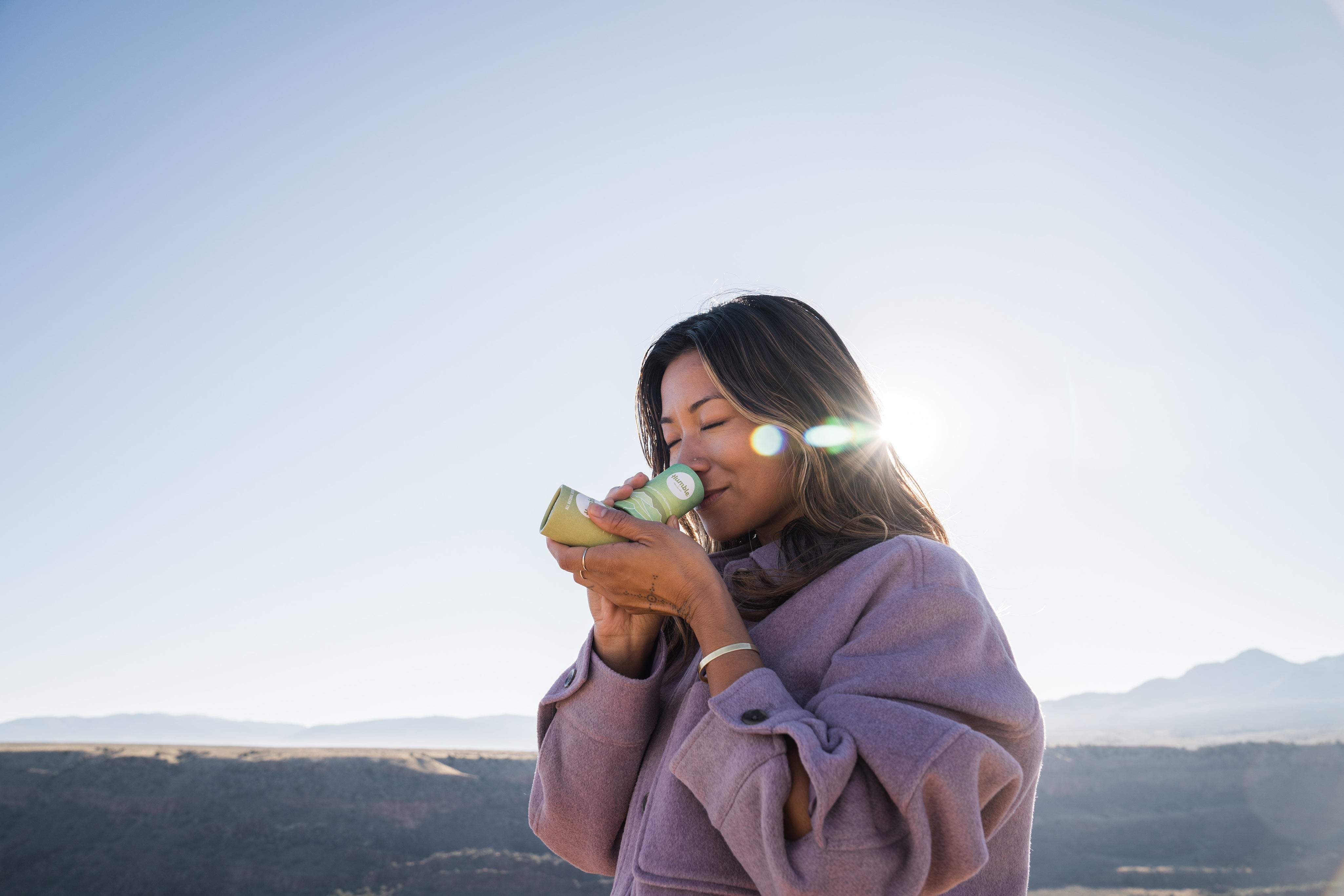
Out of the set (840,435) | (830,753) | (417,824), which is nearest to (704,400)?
(840,435)

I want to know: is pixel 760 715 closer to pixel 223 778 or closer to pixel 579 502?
pixel 579 502

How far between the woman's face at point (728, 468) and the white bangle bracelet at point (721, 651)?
617mm

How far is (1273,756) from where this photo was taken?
1426 inches

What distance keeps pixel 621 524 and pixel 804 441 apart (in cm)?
66

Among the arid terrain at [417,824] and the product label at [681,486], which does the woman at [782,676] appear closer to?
the product label at [681,486]

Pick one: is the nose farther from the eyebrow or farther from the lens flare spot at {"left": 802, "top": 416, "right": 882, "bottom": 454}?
the lens flare spot at {"left": 802, "top": 416, "right": 882, "bottom": 454}

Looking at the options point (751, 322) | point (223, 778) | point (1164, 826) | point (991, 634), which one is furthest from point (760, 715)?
point (1164, 826)

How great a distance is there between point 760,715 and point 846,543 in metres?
0.71

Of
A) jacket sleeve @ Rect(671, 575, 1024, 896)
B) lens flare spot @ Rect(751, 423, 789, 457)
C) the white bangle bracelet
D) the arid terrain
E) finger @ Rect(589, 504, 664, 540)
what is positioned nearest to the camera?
jacket sleeve @ Rect(671, 575, 1024, 896)

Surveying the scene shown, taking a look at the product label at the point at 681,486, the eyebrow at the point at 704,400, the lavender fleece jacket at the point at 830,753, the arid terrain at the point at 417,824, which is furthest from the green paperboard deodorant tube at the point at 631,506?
the arid terrain at the point at 417,824

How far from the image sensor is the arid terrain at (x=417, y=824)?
23297 millimetres

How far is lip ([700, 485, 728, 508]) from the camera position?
7.84 ft

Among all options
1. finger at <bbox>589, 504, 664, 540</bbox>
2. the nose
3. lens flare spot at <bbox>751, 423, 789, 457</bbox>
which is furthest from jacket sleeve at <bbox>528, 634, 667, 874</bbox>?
lens flare spot at <bbox>751, 423, 789, 457</bbox>

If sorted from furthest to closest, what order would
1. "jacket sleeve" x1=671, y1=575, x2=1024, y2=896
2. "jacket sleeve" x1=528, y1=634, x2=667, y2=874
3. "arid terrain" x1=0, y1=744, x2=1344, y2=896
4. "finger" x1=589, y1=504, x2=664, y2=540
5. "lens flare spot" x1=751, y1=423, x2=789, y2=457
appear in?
"arid terrain" x1=0, y1=744, x2=1344, y2=896, "lens flare spot" x1=751, y1=423, x2=789, y2=457, "jacket sleeve" x1=528, y1=634, x2=667, y2=874, "finger" x1=589, y1=504, x2=664, y2=540, "jacket sleeve" x1=671, y1=575, x2=1024, y2=896
